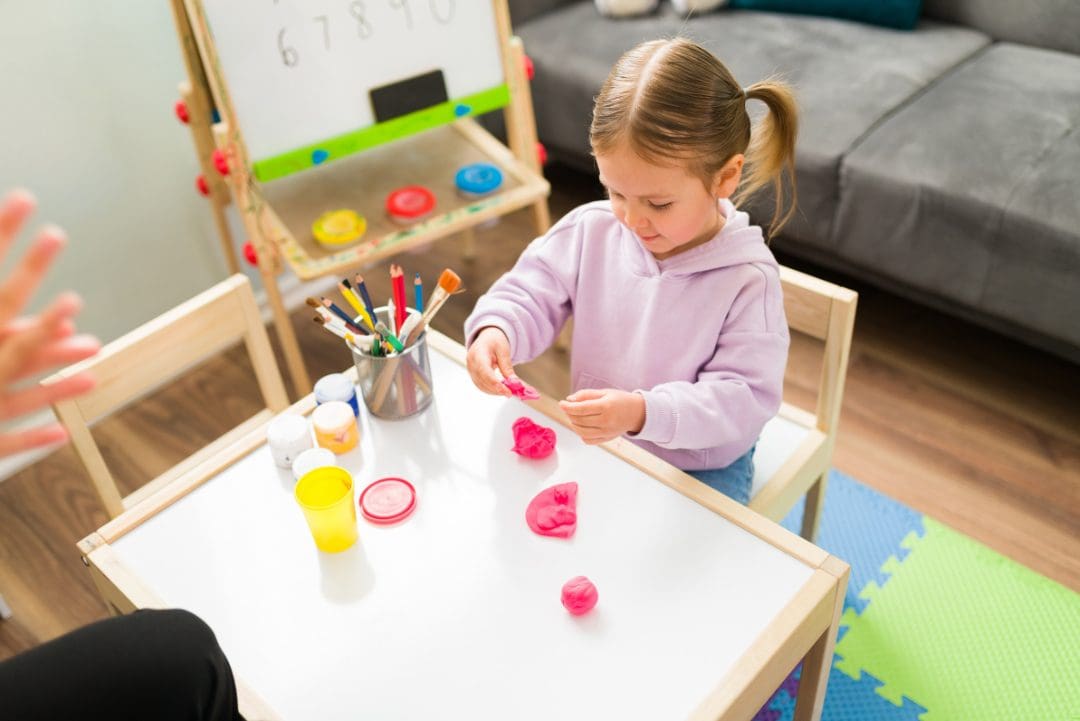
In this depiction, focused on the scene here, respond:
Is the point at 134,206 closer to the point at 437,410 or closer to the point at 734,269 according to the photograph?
the point at 437,410

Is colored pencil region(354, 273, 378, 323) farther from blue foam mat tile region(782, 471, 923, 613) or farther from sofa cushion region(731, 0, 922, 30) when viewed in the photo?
sofa cushion region(731, 0, 922, 30)

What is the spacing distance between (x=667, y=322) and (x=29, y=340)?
2.30 ft

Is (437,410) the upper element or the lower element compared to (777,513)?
upper

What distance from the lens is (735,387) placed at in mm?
1037

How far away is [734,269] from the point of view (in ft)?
3.51

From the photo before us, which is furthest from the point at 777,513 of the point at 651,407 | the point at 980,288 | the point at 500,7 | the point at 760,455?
the point at 500,7

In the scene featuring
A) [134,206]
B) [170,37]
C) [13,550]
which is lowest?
[13,550]

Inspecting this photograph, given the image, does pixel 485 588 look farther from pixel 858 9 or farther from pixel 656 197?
pixel 858 9

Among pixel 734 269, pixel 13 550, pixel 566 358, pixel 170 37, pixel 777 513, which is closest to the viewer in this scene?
pixel 734 269

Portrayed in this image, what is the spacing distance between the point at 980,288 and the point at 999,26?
2.43ft

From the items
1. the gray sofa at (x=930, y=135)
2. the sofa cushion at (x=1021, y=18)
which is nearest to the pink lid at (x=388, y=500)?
the gray sofa at (x=930, y=135)

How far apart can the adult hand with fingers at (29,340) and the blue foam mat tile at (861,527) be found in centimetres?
122

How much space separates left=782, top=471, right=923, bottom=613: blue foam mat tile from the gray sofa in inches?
17.0

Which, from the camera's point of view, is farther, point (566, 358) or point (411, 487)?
point (566, 358)
